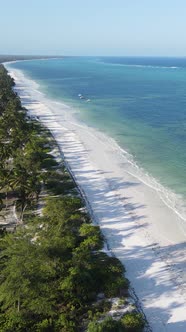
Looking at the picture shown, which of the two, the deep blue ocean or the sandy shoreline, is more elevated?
the deep blue ocean

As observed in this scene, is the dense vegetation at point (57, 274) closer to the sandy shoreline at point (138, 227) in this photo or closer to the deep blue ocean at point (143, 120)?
the sandy shoreline at point (138, 227)

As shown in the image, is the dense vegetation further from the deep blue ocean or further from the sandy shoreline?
the deep blue ocean

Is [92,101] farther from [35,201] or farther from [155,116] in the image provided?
[35,201]

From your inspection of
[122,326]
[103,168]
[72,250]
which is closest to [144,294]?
[122,326]

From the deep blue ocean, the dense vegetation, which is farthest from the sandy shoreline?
the deep blue ocean

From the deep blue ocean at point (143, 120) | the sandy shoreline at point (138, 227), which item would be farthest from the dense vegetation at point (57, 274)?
the deep blue ocean at point (143, 120)

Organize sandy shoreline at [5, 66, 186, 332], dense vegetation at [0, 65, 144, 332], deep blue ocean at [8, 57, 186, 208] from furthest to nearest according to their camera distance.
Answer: deep blue ocean at [8, 57, 186, 208] < sandy shoreline at [5, 66, 186, 332] < dense vegetation at [0, 65, 144, 332]

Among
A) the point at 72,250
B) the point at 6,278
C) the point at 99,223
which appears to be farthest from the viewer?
the point at 99,223

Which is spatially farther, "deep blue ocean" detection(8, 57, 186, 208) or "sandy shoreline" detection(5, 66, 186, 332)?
"deep blue ocean" detection(8, 57, 186, 208)
